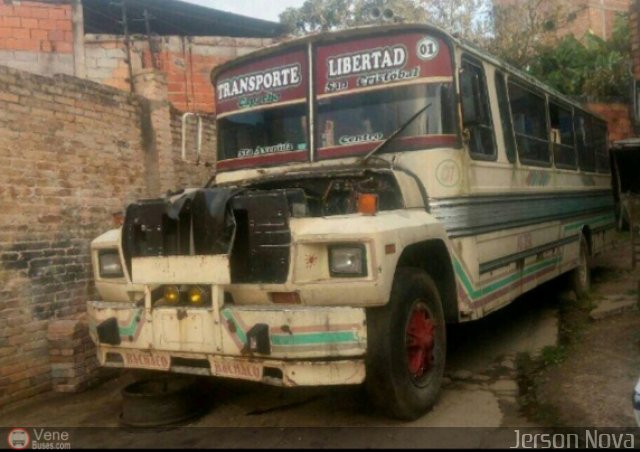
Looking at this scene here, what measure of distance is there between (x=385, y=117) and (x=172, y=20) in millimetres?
10042

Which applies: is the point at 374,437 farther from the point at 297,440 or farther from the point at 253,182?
the point at 253,182

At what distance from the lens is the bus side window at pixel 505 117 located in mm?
5758

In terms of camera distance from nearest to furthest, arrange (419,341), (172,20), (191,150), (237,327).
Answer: (237,327) < (419,341) < (191,150) < (172,20)

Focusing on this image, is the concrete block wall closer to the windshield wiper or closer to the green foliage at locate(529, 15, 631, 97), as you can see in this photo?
the windshield wiper

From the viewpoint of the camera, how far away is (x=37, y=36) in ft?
26.7

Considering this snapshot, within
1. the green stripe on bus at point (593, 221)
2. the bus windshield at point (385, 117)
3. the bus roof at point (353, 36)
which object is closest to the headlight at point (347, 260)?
the bus windshield at point (385, 117)

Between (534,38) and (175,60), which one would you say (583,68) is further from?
(175,60)

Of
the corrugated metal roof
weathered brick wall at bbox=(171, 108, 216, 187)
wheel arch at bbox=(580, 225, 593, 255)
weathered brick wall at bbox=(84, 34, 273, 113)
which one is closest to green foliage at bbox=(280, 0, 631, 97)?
the corrugated metal roof

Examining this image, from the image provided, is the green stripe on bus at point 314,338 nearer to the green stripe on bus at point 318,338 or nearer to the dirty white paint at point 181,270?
the green stripe on bus at point 318,338

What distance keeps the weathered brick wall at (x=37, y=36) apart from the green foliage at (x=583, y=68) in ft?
42.5

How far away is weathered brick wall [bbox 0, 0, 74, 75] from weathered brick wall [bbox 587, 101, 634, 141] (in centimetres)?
1263

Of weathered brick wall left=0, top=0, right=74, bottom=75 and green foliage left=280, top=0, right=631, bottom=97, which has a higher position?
green foliage left=280, top=0, right=631, bottom=97

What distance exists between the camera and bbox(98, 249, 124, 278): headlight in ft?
14.3

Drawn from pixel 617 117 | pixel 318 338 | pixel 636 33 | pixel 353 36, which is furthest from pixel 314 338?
pixel 617 117
